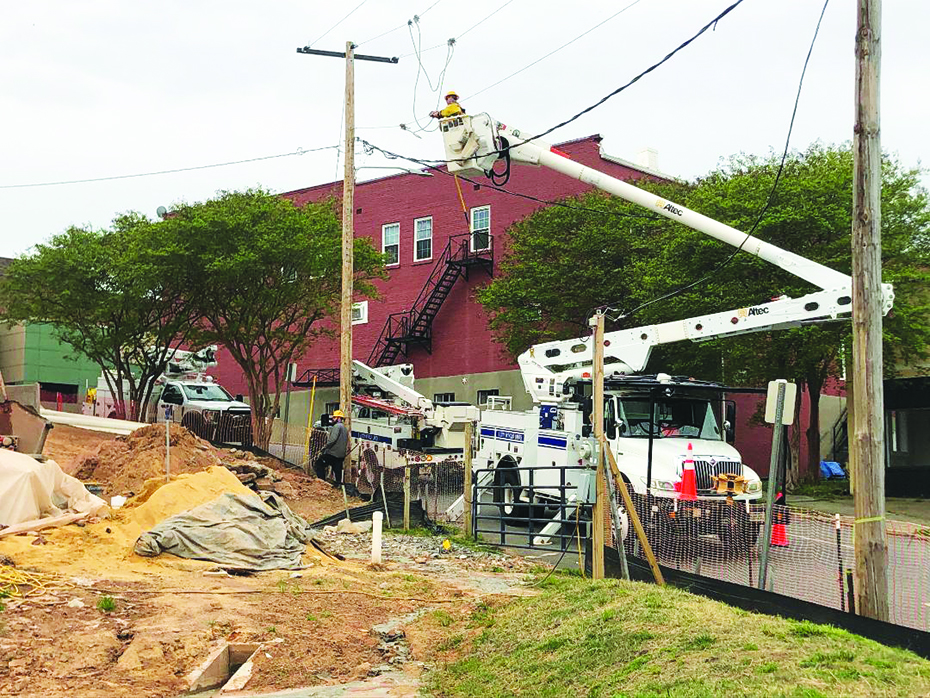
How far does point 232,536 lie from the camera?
15391 millimetres

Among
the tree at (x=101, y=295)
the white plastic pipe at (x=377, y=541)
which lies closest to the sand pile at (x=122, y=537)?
the white plastic pipe at (x=377, y=541)

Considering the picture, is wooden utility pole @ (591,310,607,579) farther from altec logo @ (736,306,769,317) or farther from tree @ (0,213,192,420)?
tree @ (0,213,192,420)

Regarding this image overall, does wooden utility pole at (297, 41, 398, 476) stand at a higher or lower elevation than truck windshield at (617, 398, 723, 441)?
higher

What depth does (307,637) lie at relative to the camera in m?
10.8

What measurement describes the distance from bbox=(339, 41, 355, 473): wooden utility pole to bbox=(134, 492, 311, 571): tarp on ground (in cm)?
863

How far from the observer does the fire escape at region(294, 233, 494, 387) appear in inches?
1561

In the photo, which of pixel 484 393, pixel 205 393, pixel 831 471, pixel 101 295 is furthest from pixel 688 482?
pixel 101 295

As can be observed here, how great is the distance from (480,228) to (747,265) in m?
15.5

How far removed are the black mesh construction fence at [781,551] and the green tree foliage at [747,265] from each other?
10336 millimetres

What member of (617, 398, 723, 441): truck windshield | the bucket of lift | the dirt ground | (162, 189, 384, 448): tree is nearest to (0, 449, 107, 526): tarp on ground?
the dirt ground

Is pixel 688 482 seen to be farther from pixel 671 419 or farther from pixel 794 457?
pixel 794 457

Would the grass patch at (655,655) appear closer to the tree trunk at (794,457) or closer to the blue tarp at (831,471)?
the tree trunk at (794,457)

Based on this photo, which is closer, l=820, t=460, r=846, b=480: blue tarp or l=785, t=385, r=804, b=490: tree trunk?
l=785, t=385, r=804, b=490: tree trunk

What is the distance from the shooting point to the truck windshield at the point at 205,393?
35.7 metres
